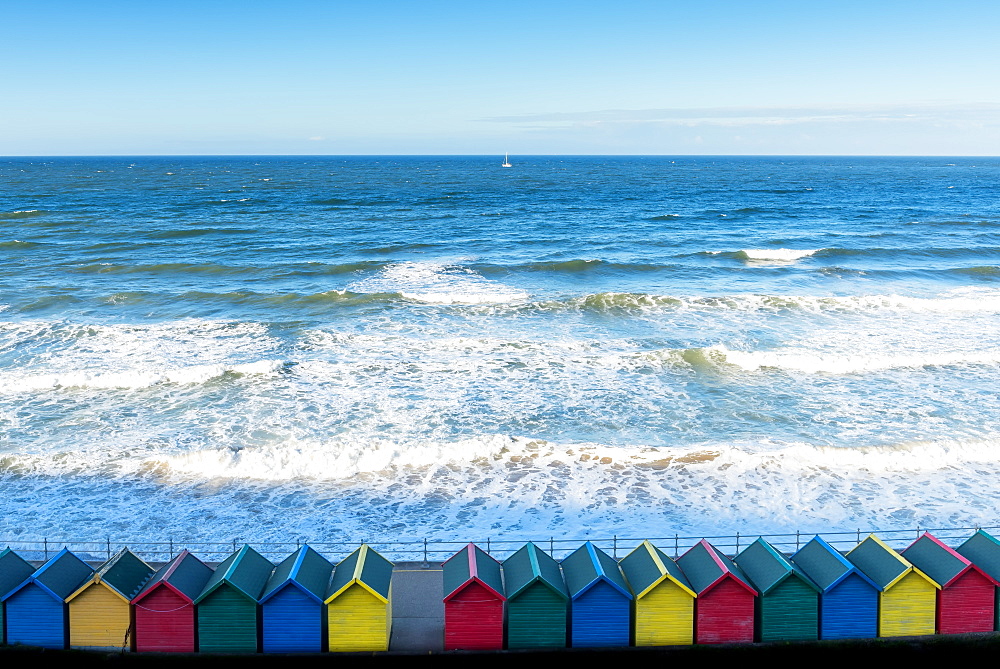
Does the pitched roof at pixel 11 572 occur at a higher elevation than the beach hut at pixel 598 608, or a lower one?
higher

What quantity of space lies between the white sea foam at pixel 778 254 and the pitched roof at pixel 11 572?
4053 centimetres

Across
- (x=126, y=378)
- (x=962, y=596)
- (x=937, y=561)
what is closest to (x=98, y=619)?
(x=937, y=561)

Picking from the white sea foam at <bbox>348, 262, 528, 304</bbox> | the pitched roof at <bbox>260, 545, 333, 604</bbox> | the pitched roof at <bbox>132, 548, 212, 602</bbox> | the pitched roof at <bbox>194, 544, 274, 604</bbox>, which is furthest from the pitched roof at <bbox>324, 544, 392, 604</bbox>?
the white sea foam at <bbox>348, 262, 528, 304</bbox>

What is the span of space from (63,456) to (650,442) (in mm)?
13802

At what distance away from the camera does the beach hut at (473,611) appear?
1083cm

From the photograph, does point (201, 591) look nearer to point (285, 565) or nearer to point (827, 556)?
point (285, 565)

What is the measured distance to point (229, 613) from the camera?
1083 centimetres

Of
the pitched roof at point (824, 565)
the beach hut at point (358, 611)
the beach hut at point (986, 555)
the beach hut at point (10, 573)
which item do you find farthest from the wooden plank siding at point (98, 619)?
the beach hut at point (986, 555)

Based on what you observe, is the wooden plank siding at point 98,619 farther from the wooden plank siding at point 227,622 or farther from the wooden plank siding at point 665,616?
the wooden plank siding at point 665,616

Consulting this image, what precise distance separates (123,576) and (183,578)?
876 mm

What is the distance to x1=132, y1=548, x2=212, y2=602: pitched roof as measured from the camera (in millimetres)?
10688

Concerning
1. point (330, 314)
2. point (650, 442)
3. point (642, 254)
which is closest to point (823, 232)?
point (642, 254)

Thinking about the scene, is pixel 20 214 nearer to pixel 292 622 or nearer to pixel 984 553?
pixel 292 622

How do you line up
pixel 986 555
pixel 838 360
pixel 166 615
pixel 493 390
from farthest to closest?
pixel 838 360
pixel 493 390
pixel 986 555
pixel 166 615
